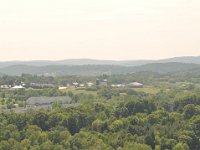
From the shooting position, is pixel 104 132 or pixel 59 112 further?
pixel 59 112

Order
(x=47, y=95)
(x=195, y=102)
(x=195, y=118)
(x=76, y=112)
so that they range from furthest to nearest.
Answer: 1. (x=47, y=95)
2. (x=195, y=102)
3. (x=76, y=112)
4. (x=195, y=118)

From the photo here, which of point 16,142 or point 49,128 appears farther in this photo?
point 49,128

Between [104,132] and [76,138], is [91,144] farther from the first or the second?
[104,132]

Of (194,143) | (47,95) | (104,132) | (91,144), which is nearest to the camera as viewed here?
(91,144)

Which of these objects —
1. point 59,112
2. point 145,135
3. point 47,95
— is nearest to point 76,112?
point 59,112

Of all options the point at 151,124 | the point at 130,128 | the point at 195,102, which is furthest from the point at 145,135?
the point at 195,102

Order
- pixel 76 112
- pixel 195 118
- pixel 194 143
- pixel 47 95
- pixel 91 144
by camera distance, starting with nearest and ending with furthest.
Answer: pixel 91 144, pixel 194 143, pixel 195 118, pixel 76 112, pixel 47 95

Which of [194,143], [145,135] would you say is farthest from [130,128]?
[194,143]

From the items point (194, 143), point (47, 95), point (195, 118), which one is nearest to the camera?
point (194, 143)

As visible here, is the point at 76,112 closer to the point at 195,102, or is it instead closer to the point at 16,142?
the point at 16,142
